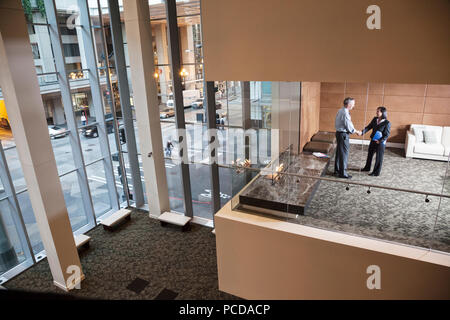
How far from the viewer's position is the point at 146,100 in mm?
8773

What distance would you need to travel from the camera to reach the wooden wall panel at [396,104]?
168 inches

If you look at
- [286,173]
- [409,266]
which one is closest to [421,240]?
[409,266]

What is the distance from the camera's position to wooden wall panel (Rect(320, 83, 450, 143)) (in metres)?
4.28

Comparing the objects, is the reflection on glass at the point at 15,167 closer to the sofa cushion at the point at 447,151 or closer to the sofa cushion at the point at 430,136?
the sofa cushion at the point at 430,136

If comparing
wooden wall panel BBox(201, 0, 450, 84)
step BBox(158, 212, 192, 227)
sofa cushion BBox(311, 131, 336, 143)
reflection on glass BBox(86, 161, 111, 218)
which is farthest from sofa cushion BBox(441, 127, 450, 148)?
reflection on glass BBox(86, 161, 111, 218)

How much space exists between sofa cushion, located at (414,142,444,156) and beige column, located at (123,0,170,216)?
6.61 meters

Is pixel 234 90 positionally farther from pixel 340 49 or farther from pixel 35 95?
pixel 35 95

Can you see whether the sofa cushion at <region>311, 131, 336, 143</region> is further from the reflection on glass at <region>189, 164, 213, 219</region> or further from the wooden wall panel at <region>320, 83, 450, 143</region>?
the reflection on glass at <region>189, 164, 213, 219</region>

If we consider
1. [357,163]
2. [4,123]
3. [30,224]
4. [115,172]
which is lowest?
[30,224]

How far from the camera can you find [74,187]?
9.37m

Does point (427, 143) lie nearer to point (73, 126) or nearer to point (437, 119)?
point (437, 119)

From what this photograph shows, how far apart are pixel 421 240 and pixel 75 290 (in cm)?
691

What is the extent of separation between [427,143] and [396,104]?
2.27 ft

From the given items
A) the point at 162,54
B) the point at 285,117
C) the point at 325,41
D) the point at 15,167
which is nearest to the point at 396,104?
the point at 325,41
